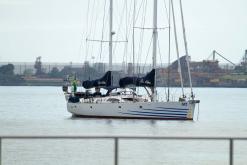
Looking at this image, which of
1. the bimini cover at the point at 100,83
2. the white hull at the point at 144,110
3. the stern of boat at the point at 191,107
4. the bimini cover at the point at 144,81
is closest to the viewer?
the stern of boat at the point at 191,107

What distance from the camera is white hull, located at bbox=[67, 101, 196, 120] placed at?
208ft

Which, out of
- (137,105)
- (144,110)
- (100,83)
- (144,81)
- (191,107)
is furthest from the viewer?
(100,83)

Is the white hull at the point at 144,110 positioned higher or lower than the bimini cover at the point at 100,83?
lower

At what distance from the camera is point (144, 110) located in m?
64.0

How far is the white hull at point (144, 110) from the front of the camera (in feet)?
208

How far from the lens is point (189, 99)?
63938 mm

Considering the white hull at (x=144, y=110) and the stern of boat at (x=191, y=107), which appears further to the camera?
the white hull at (x=144, y=110)

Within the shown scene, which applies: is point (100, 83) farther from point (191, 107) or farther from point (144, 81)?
point (191, 107)

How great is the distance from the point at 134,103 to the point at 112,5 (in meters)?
15.8

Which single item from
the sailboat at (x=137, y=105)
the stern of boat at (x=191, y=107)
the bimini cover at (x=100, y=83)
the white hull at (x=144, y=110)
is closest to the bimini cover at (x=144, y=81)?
the sailboat at (x=137, y=105)

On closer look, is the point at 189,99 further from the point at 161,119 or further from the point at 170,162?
the point at 170,162

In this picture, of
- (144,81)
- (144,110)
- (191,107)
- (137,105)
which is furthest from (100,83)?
(191,107)

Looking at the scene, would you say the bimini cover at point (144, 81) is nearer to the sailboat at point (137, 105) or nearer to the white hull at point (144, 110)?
the sailboat at point (137, 105)

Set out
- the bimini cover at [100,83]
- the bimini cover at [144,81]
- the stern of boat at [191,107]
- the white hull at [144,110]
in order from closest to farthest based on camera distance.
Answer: the stern of boat at [191,107] < the white hull at [144,110] < the bimini cover at [144,81] < the bimini cover at [100,83]
